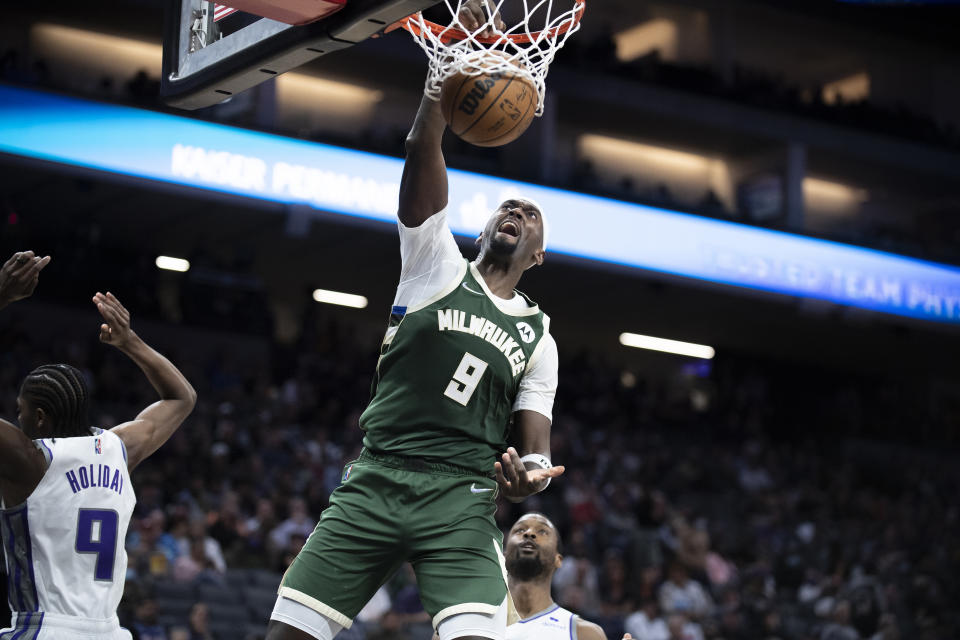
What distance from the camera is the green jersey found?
13.1ft

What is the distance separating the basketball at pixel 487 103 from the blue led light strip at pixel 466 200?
398 inches

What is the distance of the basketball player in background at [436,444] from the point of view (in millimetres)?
3846

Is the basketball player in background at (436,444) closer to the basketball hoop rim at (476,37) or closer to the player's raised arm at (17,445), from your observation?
the basketball hoop rim at (476,37)

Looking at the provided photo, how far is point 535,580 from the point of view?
227 inches

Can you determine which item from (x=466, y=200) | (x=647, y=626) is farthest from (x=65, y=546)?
(x=466, y=200)

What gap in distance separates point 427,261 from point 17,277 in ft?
4.32

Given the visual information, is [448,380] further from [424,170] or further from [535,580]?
[535,580]

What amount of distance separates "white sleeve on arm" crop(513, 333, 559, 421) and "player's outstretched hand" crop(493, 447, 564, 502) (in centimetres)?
44

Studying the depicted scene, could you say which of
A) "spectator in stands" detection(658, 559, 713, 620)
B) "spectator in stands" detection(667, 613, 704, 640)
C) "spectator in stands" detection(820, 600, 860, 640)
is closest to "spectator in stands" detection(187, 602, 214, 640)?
"spectator in stands" detection(667, 613, 704, 640)

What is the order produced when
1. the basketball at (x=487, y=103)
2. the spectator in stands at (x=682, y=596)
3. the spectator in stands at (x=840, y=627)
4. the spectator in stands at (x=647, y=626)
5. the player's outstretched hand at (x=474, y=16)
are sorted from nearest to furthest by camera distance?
the basketball at (x=487, y=103), the player's outstretched hand at (x=474, y=16), the spectator in stands at (x=647, y=626), the spectator in stands at (x=682, y=596), the spectator in stands at (x=840, y=627)

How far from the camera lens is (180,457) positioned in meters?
12.2

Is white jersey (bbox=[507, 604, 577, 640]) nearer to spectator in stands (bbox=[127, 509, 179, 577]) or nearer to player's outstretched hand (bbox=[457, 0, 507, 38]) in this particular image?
player's outstretched hand (bbox=[457, 0, 507, 38])

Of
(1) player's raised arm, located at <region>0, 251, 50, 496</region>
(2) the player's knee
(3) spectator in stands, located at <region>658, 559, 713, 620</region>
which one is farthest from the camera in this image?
(3) spectator in stands, located at <region>658, 559, 713, 620</region>

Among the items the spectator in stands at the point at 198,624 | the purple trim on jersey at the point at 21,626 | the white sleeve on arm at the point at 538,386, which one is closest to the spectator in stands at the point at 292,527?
the spectator in stands at the point at 198,624
